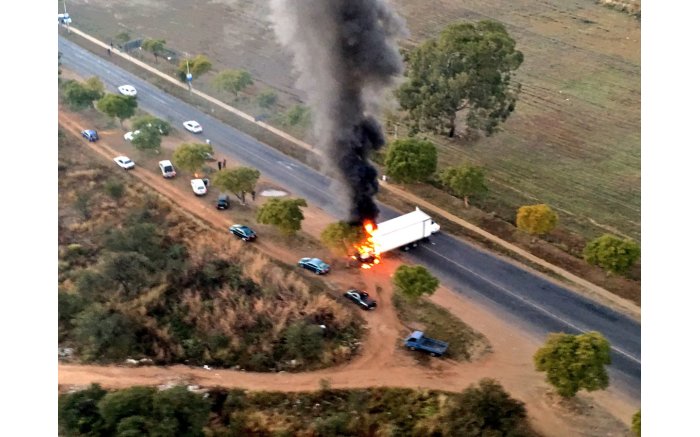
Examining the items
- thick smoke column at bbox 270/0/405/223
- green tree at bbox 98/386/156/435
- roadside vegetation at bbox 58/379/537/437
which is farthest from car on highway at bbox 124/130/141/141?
green tree at bbox 98/386/156/435

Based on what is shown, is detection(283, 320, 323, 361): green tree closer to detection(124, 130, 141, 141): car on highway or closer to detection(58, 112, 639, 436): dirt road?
detection(58, 112, 639, 436): dirt road

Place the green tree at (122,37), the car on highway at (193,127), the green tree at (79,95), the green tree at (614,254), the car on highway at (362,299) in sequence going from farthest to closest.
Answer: the green tree at (122,37)
the green tree at (79,95)
the car on highway at (193,127)
the green tree at (614,254)
the car on highway at (362,299)

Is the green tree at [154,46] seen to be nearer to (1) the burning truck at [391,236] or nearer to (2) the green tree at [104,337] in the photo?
(1) the burning truck at [391,236]

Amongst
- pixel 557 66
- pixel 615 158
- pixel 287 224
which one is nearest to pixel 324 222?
pixel 287 224

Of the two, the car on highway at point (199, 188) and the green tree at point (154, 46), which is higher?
the green tree at point (154, 46)

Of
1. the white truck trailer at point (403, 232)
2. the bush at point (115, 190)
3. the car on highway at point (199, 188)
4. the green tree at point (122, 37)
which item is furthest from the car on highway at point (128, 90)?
the white truck trailer at point (403, 232)

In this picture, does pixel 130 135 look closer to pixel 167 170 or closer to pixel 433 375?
pixel 167 170
